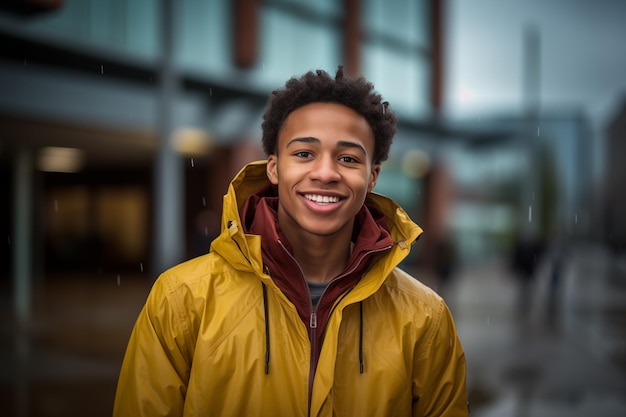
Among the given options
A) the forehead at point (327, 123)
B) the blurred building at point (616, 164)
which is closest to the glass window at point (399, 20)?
the forehead at point (327, 123)

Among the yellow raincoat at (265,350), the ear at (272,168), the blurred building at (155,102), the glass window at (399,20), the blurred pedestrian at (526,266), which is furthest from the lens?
the glass window at (399,20)

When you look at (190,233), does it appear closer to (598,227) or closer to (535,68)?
(535,68)

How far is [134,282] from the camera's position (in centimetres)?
2075

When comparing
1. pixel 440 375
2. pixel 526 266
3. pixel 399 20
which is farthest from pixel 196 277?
pixel 399 20

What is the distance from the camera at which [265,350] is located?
2273mm

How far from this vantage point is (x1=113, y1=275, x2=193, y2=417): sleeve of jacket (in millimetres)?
2242

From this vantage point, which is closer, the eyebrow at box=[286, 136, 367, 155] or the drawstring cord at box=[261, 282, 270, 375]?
the drawstring cord at box=[261, 282, 270, 375]

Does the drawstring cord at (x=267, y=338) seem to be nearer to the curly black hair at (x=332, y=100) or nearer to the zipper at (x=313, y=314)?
the zipper at (x=313, y=314)

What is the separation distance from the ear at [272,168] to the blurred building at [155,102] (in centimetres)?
589

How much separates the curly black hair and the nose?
8.5 inches

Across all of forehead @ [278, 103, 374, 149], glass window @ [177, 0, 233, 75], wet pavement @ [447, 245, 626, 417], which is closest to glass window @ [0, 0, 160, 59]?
glass window @ [177, 0, 233, 75]

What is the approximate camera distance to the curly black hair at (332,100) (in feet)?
7.97

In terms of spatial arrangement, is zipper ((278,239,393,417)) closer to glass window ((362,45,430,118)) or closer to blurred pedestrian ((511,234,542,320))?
blurred pedestrian ((511,234,542,320))

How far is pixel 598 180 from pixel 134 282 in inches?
3630
